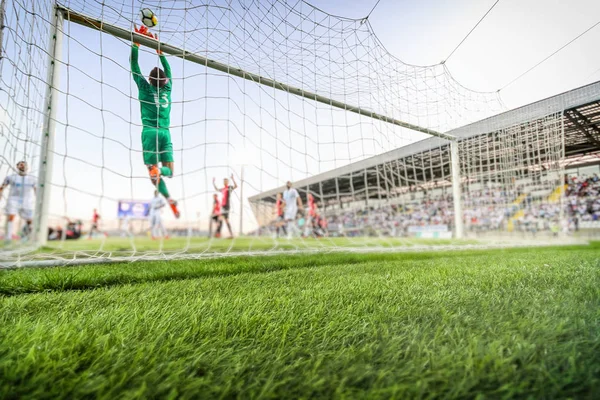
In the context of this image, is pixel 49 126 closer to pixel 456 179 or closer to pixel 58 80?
pixel 58 80

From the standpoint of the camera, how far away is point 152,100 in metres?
2.88

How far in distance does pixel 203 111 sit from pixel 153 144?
0.64 meters

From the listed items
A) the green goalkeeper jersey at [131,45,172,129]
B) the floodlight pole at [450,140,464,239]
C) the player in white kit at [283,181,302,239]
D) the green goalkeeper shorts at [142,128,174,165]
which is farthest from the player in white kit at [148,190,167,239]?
the floodlight pole at [450,140,464,239]

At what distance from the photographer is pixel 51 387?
47cm

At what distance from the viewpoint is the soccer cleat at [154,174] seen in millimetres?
2639

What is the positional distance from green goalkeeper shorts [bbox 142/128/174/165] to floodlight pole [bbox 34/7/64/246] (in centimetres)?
73

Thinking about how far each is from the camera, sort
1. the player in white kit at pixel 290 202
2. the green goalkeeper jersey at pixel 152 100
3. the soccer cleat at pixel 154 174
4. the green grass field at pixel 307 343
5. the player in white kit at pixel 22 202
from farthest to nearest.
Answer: the player in white kit at pixel 290 202 < the player in white kit at pixel 22 202 < the green goalkeeper jersey at pixel 152 100 < the soccer cleat at pixel 154 174 < the green grass field at pixel 307 343

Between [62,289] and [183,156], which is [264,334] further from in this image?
[183,156]

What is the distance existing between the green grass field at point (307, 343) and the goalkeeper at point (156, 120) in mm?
1769

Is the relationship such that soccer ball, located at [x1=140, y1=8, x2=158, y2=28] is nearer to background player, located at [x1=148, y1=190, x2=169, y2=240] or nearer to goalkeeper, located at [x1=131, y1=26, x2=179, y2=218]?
goalkeeper, located at [x1=131, y1=26, x2=179, y2=218]

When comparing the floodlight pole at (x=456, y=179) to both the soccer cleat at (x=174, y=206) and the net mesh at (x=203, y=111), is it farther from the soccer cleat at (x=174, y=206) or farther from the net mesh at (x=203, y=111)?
the soccer cleat at (x=174, y=206)

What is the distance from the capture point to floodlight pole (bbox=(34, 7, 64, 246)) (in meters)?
2.69

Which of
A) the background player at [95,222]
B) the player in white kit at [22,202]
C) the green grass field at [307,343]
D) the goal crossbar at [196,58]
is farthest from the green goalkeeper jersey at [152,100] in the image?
the green grass field at [307,343]

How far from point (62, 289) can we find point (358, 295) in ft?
4.68
